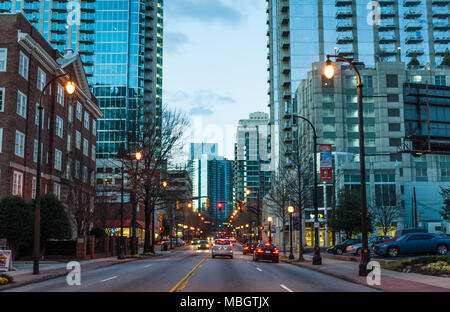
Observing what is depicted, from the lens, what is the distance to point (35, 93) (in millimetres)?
46969

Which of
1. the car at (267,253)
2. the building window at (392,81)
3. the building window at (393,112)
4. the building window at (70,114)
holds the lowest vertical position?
the car at (267,253)

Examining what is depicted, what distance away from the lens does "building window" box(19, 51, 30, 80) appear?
43.5m

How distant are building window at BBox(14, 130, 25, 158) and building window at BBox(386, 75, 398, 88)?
249 ft

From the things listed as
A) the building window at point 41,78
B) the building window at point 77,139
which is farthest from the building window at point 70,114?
the building window at point 41,78

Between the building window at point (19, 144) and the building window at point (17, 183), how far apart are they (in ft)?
5.74

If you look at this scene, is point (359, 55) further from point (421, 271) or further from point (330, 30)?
point (421, 271)

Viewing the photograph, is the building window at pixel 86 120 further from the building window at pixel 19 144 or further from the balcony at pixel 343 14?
the balcony at pixel 343 14

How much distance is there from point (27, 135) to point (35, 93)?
4648mm

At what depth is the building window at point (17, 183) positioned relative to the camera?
42253 millimetres

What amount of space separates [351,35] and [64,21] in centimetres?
7352

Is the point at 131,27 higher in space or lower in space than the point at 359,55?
higher

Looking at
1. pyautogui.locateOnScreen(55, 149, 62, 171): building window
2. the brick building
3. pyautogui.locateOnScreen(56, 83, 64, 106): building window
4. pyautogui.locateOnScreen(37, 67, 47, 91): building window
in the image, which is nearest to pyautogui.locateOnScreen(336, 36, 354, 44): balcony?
the brick building

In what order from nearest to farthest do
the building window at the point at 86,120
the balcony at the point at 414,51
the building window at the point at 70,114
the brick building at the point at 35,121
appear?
the brick building at the point at 35,121 < the building window at the point at 70,114 < the building window at the point at 86,120 < the balcony at the point at 414,51

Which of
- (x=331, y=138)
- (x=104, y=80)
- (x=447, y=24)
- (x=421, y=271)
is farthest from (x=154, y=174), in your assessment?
(x=447, y=24)
